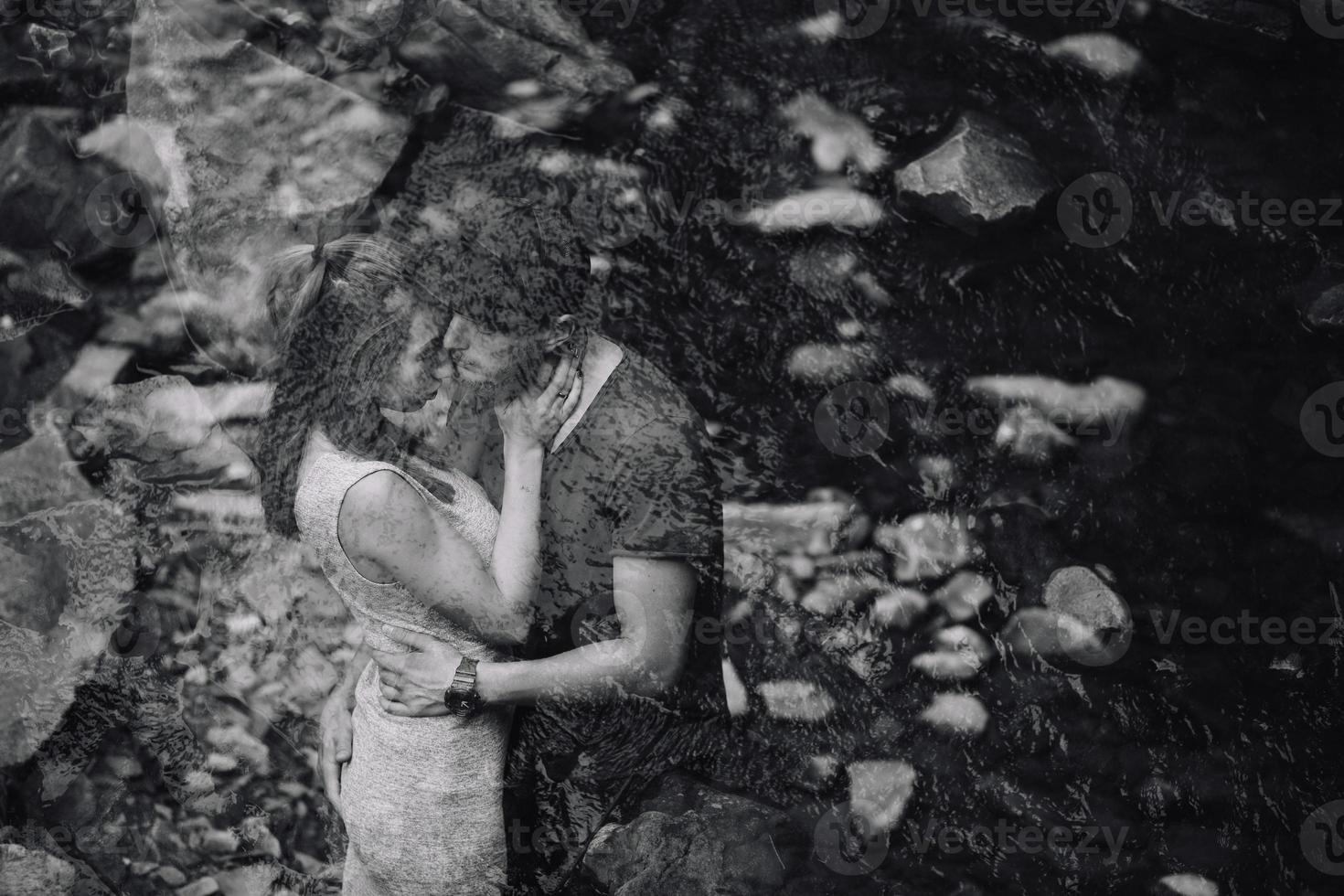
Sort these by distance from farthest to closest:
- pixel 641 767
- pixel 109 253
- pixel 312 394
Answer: pixel 109 253, pixel 641 767, pixel 312 394

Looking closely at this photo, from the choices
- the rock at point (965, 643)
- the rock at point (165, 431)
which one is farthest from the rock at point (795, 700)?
the rock at point (165, 431)

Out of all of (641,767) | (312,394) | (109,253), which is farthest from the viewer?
(109,253)

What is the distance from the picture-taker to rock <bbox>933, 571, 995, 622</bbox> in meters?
1.86

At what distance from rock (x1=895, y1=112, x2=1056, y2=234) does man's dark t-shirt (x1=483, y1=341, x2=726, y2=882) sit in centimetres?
55

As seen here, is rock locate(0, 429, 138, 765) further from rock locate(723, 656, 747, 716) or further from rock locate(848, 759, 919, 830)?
rock locate(848, 759, 919, 830)

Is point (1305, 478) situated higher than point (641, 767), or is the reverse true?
point (1305, 478)

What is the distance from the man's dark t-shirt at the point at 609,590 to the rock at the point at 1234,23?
3.50 feet

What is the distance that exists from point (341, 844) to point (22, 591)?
0.76 m

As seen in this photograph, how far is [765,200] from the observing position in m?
1.89

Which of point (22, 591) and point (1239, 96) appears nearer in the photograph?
point (1239, 96)

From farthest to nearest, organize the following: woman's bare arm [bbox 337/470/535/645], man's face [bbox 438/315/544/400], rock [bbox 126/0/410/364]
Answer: rock [bbox 126/0/410/364]
man's face [bbox 438/315/544/400]
woman's bare arm [bbox 337/470/535/645]

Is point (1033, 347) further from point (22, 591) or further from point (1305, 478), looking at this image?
point (22, 591)

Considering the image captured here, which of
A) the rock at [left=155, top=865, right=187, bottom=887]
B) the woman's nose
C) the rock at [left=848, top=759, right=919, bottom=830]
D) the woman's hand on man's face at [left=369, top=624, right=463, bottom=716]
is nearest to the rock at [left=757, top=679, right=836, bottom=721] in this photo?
the rock at [left=848, top=759, right=919, bottom=830]

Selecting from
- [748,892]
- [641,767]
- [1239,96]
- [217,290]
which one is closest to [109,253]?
[217,290]
